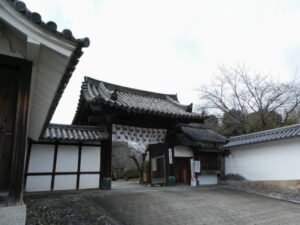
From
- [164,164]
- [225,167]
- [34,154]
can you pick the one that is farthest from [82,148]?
[225,167]

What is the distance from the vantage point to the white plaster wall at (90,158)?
980 cm

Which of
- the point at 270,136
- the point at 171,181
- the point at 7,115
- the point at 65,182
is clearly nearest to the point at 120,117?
the point at 65,182

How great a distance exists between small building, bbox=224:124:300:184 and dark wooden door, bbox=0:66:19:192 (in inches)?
435

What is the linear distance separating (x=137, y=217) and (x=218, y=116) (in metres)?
18.0

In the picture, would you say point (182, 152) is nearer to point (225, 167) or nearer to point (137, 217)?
point (225, 167)

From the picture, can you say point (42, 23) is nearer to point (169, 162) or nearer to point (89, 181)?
point (89, 181)

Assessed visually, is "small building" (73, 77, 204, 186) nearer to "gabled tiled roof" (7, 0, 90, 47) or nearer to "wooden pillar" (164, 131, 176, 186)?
"wooden pillar" (164, 131, 176, 186)

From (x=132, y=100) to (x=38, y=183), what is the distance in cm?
603

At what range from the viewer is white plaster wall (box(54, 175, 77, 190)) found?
9172 mm

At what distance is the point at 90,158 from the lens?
32.7ft

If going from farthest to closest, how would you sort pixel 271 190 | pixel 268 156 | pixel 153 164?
pixel 153 164 < pixel 268 156 < pixel 271 190

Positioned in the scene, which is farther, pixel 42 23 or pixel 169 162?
pixel 169 162

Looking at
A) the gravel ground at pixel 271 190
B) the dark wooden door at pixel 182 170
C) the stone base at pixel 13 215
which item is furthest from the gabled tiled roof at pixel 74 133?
the gravel ground at pixel 271 190

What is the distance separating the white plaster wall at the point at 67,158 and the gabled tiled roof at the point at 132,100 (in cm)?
229
